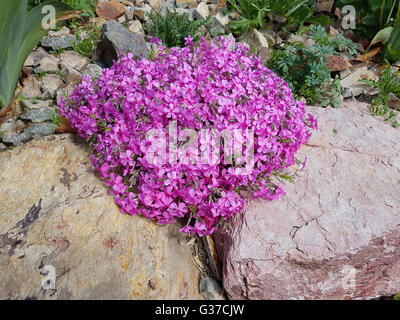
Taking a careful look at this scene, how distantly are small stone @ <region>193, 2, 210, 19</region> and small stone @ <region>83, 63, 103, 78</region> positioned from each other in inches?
76.4

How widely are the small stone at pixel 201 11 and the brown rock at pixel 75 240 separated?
294 cm

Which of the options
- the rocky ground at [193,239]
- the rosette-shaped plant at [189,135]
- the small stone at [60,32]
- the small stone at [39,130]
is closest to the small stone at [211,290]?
the rocky ground at [193,239]

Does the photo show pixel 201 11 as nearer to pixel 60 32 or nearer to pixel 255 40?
pixel 255 40

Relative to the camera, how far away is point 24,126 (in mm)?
3119

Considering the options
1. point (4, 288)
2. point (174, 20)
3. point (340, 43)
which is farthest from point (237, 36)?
point (4, 288)

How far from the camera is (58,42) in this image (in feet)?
12.8

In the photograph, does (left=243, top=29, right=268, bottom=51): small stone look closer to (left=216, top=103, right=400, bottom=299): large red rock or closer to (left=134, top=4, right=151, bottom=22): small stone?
(left=134, top=4, right=151, bottom=22): small stone

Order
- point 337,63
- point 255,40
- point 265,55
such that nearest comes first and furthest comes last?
1. point 337,63
2. point 265,55
3. point 255,40

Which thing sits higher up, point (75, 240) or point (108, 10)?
point (108, 10)

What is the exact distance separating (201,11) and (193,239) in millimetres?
3459

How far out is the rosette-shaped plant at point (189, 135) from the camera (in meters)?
2.38

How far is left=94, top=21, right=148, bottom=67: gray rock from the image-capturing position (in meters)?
3.47

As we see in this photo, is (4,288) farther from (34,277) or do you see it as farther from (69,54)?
(69,54)

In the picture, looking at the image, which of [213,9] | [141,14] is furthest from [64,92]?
[213,9]
